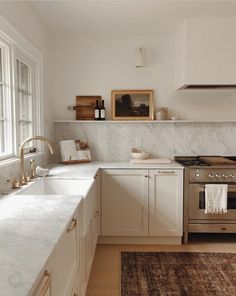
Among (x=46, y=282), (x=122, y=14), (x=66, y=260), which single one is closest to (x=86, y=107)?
(x=122, y=14)

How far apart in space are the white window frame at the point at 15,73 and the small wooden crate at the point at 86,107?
0.62 metres

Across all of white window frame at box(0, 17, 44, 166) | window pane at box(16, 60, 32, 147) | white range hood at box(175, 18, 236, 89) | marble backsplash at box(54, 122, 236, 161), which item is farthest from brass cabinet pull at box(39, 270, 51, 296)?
marble backsplash at box(54, 122, 236, 161)

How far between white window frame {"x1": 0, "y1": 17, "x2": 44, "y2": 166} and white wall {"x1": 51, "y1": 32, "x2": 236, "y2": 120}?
23.1 inches

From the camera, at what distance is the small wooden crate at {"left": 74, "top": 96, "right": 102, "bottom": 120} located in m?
3.63

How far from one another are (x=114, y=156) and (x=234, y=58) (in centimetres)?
175

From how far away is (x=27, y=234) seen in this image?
116cm

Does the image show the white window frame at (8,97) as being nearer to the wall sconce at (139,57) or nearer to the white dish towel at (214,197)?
the wall sconce at (139,57)

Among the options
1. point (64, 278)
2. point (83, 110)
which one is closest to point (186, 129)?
point (83, 110)

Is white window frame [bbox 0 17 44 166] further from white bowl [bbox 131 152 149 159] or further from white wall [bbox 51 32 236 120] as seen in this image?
white bowl [bbox 131 152 149 159]

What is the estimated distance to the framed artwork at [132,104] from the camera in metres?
3.61

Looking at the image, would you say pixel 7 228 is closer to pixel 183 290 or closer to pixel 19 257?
pixel 19 257

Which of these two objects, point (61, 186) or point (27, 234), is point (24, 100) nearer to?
point (61, 186)

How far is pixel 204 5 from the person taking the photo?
107 inches

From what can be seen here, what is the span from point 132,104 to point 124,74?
388 mm
